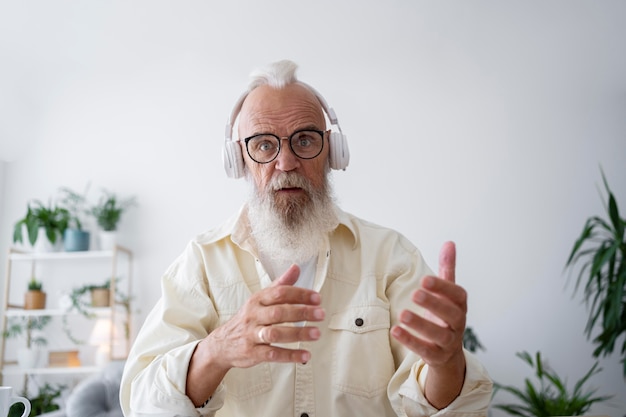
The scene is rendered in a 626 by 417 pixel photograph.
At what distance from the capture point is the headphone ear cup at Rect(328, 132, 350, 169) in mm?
1718

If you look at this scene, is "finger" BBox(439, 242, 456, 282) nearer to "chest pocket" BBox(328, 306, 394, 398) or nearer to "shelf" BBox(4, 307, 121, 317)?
"chest pocket" BBox(328, 306, 394, 398)

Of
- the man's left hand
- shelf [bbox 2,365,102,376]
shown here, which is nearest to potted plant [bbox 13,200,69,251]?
shelf [bbox 2,365,102,376]

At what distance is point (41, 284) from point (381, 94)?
120 inches

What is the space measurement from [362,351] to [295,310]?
0.46 m

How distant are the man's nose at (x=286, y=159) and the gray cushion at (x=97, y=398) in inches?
64.2

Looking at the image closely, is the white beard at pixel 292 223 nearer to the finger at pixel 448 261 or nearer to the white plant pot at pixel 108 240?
the finger at pixel 448 261

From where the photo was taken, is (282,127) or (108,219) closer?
(282,127)

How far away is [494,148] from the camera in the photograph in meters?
4.29

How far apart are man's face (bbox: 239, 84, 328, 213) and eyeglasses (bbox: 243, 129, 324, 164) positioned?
0.04 ft

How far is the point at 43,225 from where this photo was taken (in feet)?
15.3

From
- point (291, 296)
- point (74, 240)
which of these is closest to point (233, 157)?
point (291, 296)

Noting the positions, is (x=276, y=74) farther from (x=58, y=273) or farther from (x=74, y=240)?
(x=58, y=273)

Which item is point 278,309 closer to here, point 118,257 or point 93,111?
point 118,257

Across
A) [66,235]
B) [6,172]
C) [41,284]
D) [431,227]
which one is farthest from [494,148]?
[6,172]
